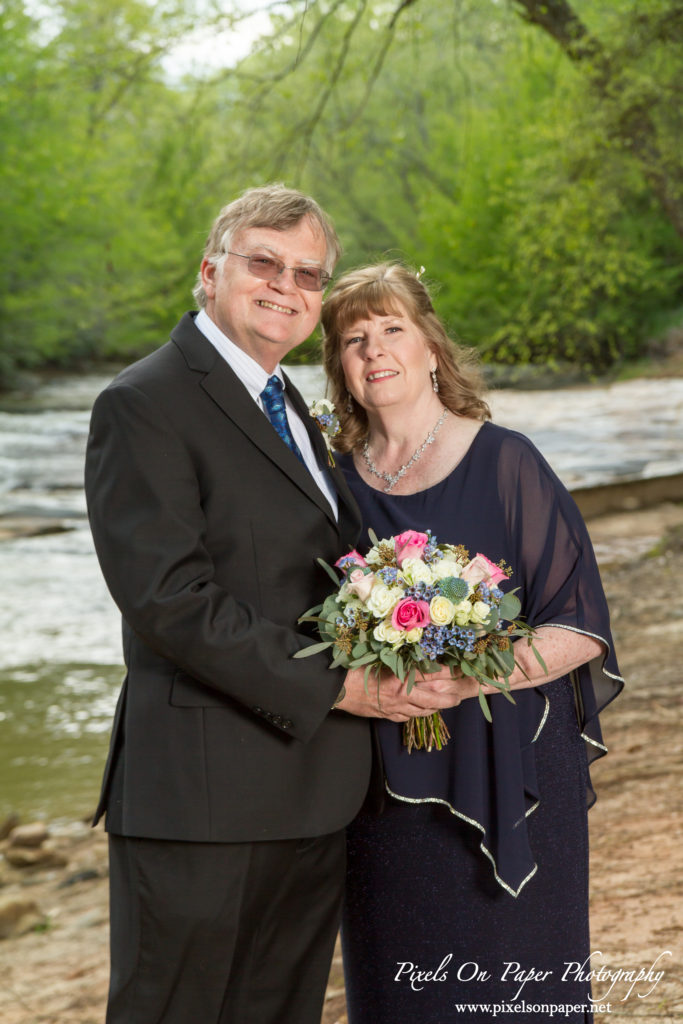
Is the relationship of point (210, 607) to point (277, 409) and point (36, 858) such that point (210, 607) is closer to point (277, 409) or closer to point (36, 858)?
point (277, 409)

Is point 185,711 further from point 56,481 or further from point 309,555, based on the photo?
point 56,481

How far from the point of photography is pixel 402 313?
3260 millimetres

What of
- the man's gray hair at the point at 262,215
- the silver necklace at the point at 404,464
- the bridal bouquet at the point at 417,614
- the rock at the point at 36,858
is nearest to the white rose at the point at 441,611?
the bridal bouquet at the point at 417,614

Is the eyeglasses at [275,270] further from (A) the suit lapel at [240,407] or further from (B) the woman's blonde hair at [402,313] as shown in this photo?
(B) the woman's blonde hair at [402,313]

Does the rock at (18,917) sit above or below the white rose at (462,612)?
below

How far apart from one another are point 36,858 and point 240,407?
4923mm

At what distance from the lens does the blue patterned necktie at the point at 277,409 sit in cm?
284

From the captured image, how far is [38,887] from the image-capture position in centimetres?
621

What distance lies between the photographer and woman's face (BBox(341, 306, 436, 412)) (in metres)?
3.22

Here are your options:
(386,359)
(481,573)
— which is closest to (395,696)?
(481,573)

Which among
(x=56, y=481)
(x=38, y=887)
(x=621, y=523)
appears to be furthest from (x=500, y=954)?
(x=56, y=481)

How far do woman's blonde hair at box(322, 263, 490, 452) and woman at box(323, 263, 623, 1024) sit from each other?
249 millimetres

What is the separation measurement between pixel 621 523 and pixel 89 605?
7.44 m

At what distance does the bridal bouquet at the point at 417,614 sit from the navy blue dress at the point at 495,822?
0.28 metres
